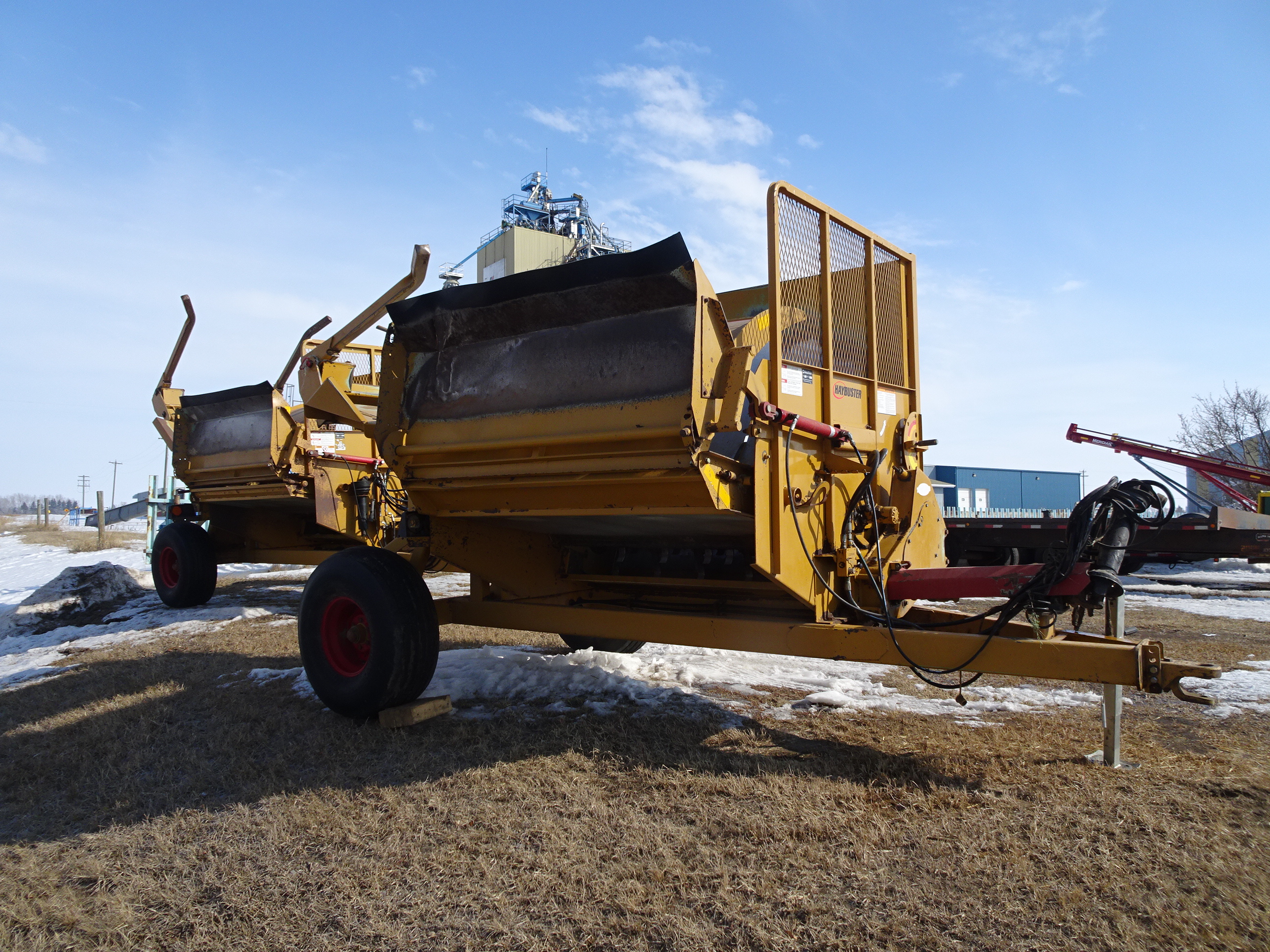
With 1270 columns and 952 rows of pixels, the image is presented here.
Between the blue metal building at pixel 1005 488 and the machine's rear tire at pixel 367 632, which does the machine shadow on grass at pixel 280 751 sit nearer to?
the machine's rear tire at pixel 367 632

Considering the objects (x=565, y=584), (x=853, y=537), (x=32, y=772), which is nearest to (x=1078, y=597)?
(x=853, y=537)

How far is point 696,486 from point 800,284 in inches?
51.6

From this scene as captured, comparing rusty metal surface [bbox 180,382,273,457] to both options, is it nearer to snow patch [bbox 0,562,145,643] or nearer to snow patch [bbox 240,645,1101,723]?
snow patch [bbox 0,562,145,643]

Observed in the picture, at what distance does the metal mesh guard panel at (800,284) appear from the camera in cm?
396

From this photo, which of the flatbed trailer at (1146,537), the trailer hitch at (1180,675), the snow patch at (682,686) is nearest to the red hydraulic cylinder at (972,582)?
the trailer hitch at (1180,675)

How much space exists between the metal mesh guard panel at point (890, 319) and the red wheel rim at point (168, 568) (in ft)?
29.0

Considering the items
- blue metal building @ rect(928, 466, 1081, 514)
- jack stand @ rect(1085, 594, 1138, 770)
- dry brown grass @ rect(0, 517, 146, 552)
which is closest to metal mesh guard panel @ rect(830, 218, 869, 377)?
jack stand @ rect(1085, 594, 1138, 770)

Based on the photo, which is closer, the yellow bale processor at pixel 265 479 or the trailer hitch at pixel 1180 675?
the trailer hitch at pixel 1180 675

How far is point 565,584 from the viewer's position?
17.7ft

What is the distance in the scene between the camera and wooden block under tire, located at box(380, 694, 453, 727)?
434 cm

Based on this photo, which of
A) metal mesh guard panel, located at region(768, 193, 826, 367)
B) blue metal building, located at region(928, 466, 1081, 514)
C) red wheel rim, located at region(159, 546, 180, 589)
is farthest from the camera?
blue metal building, located at region(928, 466, 1081, 514)

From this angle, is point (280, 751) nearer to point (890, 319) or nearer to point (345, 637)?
point (345, 637)

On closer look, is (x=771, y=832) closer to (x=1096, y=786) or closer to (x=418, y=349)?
(x=1096, y=786)

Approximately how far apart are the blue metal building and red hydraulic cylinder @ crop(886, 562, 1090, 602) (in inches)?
1442
